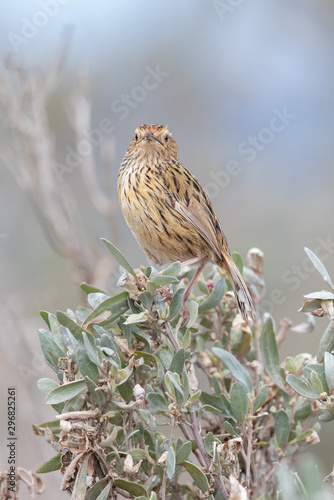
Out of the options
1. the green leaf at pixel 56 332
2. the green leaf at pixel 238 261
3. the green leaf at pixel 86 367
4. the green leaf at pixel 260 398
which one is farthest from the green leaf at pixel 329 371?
the green leaf at pixel 238 261

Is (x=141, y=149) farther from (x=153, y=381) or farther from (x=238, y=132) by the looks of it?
(x=238, y=132)

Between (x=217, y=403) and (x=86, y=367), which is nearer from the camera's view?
(x=86, y=367)

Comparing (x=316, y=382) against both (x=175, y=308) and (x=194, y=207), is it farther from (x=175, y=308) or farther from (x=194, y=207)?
(x=194, y=207)

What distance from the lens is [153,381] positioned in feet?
6.16

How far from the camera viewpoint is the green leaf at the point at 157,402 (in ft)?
Result: 5.54

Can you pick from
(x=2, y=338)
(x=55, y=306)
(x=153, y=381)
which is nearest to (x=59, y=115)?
(x=55, y=306)

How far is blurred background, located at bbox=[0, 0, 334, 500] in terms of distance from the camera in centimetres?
564

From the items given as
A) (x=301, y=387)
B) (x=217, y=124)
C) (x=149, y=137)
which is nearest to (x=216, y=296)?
(x=301, y=387)

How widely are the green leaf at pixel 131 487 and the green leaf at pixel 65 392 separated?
0.77 feet

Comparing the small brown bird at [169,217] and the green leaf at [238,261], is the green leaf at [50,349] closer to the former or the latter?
the green leaf at [238,261]

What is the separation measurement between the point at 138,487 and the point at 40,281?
4.41 m

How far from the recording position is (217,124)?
7.38 metres

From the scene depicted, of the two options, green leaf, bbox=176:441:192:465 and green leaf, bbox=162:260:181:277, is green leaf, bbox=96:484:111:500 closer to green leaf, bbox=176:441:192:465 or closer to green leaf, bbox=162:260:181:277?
green leaf, bbox=176:441:192:465

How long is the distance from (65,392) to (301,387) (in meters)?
0.62
